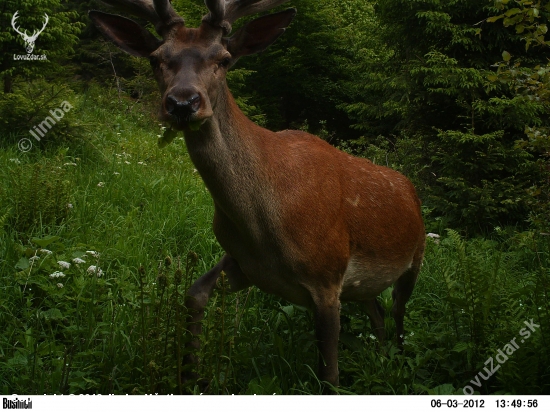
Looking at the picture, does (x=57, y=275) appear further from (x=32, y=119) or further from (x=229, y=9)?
(x=32, y=119)

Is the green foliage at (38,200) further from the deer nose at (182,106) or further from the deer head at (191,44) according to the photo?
the deer nose at (182,106)

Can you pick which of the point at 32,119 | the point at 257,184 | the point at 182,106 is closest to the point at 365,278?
the point at 257,184

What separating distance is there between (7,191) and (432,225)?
5079 mm

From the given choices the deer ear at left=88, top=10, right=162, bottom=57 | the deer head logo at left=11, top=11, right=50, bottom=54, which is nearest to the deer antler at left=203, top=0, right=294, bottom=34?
the deer ear at left=88, top=10, right=162, bottom=57

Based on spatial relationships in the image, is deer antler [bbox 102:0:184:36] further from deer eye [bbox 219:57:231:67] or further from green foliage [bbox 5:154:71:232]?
green foliage [bbox 5:154:71:232]

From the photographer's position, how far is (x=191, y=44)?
11.3ft

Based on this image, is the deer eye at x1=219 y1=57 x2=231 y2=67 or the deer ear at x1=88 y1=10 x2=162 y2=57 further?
the deer ear at x1=88 y1=10 x2=162 y2=57

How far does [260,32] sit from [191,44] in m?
0.63

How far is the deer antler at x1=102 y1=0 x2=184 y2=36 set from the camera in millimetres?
3545

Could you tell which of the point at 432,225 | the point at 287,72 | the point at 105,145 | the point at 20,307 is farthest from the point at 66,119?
the point at 287,72

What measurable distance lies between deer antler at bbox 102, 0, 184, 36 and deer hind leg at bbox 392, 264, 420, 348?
102 inches

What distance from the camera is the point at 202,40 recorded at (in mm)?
3479

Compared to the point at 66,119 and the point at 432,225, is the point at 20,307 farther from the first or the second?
the point at 432,225

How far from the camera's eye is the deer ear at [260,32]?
3.83 m
